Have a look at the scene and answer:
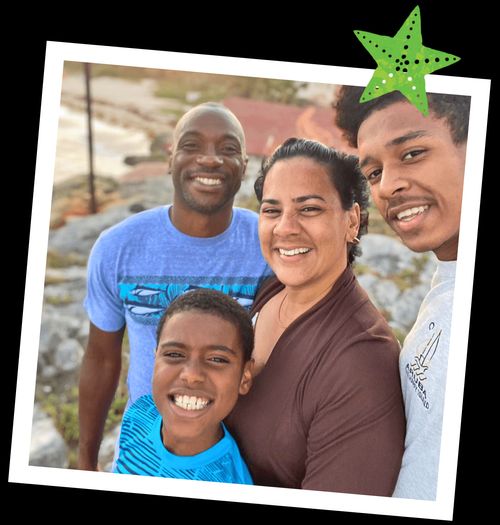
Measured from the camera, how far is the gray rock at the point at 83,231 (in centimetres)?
272

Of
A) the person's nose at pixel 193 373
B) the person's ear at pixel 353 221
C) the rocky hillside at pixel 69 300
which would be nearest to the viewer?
the person's nose at pixel 193 373

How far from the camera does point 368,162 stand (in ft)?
8.54

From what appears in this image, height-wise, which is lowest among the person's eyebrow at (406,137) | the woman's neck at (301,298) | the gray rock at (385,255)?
the woman's neck at (301,298)

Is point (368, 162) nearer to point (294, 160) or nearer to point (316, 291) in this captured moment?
point (294, 160)

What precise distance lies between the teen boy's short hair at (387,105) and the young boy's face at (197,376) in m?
0.90

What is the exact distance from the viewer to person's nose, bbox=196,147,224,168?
2611mm

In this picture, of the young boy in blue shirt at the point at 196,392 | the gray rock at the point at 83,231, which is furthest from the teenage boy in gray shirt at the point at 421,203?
the gray rock at the point at 83,231

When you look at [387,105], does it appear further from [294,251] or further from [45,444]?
[45,444]

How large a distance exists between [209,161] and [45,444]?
4.26 feet

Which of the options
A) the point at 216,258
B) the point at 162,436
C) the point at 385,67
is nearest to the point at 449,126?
the point at 385,67

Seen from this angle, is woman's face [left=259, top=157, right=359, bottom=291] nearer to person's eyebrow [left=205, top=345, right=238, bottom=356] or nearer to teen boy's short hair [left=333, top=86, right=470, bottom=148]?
teen boy's short hair [left=333, top=86, right=470, bottom=148]

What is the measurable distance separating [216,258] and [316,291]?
0.41m

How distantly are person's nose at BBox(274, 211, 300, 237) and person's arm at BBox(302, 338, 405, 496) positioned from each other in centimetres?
48

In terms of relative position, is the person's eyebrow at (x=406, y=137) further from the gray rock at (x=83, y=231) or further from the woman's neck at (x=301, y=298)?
the gray rock at (x=83, y=231)
